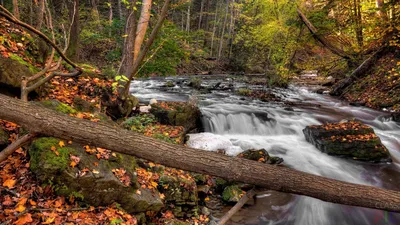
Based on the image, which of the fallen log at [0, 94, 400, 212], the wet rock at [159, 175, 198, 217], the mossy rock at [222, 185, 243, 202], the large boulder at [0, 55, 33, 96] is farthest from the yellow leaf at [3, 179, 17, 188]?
the mossy rock at [222, 185, 243, 202]

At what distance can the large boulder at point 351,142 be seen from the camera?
24.9ft

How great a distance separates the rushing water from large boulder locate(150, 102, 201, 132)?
514mm

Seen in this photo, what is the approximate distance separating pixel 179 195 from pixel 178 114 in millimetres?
3900

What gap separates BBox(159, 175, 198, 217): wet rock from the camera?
4691mm

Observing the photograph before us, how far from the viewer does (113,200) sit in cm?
358

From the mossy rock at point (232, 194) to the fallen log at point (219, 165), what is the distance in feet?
9.46

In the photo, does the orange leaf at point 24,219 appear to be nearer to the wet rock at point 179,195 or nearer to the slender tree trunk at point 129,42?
the wet rock at point 179,195

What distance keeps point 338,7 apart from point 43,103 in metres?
16.5

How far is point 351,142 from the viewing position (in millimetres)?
→ 7781

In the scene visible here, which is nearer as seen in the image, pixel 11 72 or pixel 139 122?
pixel 11 72

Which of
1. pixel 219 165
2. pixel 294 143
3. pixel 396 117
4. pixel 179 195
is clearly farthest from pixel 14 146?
pixel 396 117

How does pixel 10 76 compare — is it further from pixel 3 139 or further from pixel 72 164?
pixel 72 164

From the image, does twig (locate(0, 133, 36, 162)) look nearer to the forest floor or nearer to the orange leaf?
the orange leaf

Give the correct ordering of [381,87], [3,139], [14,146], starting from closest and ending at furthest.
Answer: [14,146] < [3,139] < [381,87]
